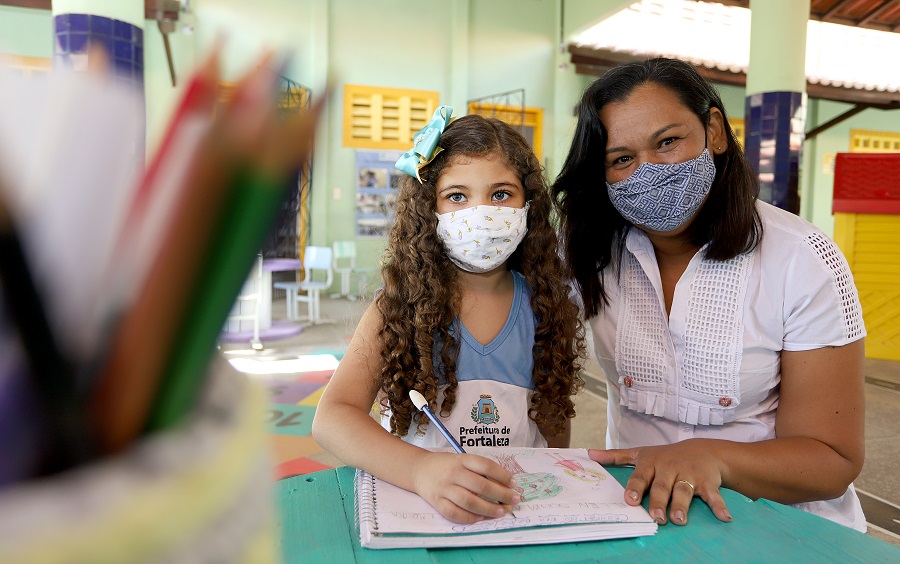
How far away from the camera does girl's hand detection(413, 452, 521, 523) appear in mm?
795

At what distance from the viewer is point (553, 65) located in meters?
8.48

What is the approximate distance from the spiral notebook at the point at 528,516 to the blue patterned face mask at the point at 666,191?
0.64 metres

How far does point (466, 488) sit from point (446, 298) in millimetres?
678

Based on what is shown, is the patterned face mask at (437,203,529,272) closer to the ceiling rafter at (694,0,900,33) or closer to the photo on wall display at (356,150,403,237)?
the photo on wall display at (356,150,403,237)

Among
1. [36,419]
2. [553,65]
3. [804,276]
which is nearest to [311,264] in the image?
[553,65]

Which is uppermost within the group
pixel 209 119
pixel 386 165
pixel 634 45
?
pixel 634 45

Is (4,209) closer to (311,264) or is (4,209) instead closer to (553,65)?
(311,264)

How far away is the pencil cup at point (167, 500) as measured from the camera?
0.15 metres

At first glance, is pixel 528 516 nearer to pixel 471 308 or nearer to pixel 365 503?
pixel 365 503

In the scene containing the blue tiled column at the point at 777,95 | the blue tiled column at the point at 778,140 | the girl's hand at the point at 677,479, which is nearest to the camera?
the girl's hand at the point at 677,479

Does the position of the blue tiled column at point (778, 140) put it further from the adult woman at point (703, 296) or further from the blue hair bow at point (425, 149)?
the blue hair bow at point (425, 149)

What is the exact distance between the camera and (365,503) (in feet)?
2.79

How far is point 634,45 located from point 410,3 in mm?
3038

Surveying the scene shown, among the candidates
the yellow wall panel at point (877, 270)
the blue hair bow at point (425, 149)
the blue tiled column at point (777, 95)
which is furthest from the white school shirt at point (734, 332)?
the yellow wall panel at point (877, 270)
